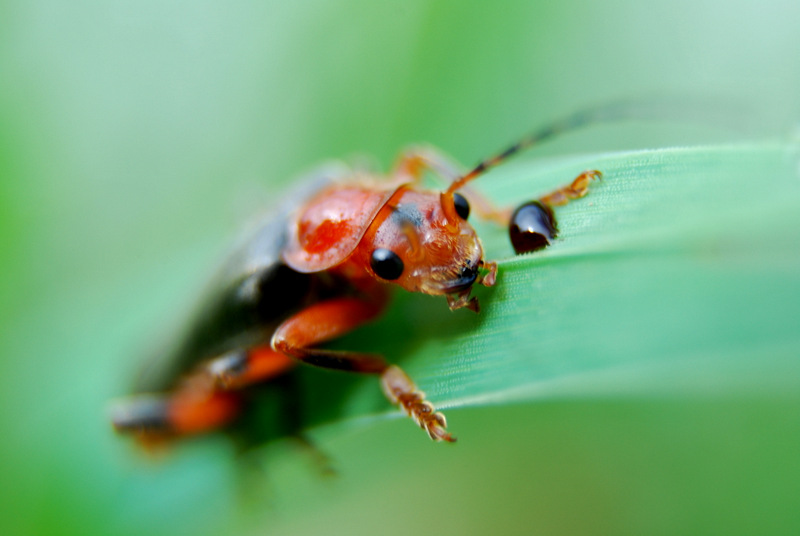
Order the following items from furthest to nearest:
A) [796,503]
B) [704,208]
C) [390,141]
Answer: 1. [390,141]
2. [796,503]
3. [704,208]

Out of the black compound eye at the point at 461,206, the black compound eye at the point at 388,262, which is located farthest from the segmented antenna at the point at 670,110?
the black compound eye at the point at 388,262

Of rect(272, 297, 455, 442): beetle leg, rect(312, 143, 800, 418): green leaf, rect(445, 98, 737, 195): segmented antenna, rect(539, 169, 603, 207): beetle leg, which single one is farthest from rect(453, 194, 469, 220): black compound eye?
rect(445, 98, 737, 195): segmented antenna

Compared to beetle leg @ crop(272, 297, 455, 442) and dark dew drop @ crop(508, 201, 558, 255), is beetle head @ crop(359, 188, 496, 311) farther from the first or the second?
beetle leg @ crop(272, 297, 455, 442)

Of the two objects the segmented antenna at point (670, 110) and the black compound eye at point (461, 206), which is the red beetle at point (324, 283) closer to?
the black compound eye at point (461, 206)

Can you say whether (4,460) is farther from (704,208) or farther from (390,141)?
(704,208)

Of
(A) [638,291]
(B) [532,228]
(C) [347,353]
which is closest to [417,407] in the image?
(C) [347,353]

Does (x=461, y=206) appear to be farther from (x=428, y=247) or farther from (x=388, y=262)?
(x=388, y=262)

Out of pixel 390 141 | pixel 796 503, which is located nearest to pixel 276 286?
pixel 390 141
